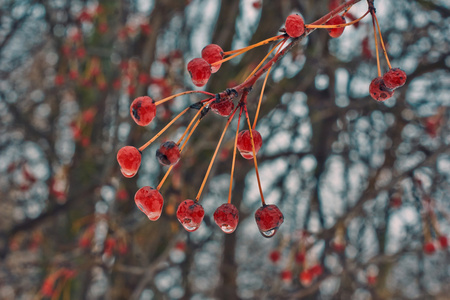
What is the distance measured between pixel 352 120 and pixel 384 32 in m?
0.93

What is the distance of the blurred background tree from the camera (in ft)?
9.89

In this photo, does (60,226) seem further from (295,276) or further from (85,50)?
(295,276)

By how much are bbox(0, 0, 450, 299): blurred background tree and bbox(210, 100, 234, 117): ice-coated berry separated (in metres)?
1.64

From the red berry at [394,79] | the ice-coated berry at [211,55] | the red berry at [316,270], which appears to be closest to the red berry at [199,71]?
the ice-coated berry at [211,55]

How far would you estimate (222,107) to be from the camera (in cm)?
91

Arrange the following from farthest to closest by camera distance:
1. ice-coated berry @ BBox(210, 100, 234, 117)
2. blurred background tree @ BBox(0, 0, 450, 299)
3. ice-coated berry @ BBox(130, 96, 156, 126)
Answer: blurred background tree @ BBox(0, 0, 450, 299) < ice-coated berry @ BBox(130, 96, 156, 126) < ice-coated berry @ BBox(210, 100, 234, 117)

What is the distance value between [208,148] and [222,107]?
8.90 ft

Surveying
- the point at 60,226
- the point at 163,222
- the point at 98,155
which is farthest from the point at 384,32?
the point at 60,226

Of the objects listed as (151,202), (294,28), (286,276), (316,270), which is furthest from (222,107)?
(316,270)

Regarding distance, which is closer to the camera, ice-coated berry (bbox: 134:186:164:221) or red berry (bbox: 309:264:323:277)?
ice-coated berry (bbox: 134:186:164:221)

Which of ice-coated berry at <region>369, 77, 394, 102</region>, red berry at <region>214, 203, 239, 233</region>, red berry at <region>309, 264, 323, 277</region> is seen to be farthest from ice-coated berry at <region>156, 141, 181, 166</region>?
red berry at <region>309, 264, 323, 277</region>

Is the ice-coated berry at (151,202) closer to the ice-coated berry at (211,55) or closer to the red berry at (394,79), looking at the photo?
the ice-coated berry at (211,55)

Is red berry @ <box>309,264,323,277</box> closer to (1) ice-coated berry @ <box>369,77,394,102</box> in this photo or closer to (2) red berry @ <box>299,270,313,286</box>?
(2) red berry @ <box>299,270,313,286</box>

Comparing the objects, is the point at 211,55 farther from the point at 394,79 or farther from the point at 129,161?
the point at 394,79
